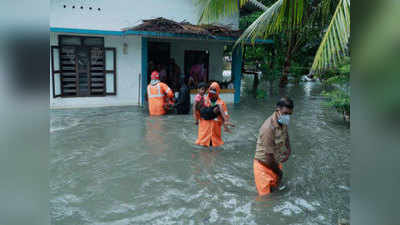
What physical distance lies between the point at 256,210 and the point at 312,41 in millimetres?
15836

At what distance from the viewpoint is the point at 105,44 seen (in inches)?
504

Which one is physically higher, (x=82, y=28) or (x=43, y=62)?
(x=82, y=28)

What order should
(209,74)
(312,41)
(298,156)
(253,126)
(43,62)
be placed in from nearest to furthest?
(43,62) → (298,156) → (253,126) → (209,74) → (312,41)

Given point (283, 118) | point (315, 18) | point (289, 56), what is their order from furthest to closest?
point (289, 56) → point (315, 18) → point (283, 118)

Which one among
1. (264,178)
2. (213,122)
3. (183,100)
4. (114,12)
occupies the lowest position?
(264,178)

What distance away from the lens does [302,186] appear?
5.88m

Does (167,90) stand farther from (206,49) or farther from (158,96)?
(206,49)

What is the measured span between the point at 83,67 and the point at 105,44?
1.13 metres

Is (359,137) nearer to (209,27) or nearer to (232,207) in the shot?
(232,207)

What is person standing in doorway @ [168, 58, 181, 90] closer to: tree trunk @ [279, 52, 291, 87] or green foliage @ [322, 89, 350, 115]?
green foliage @ [322, 89, 350, 115]

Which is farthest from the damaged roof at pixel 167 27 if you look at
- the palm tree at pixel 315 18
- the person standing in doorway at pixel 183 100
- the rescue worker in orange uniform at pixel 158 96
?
the palm tree at pixel 315 18

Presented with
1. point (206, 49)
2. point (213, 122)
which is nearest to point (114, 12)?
point (206, 49)

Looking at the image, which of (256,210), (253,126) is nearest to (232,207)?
(256,210)

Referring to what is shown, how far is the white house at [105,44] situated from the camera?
472 inches
